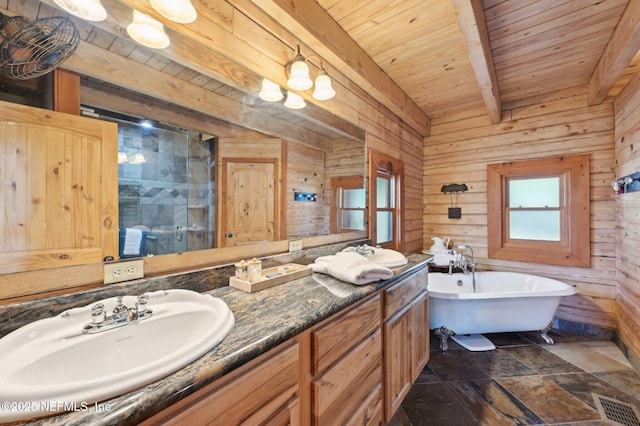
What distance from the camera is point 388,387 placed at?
57.9 inches

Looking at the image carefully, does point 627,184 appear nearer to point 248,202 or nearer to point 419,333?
point 419,333

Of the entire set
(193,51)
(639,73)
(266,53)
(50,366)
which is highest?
(639,73)

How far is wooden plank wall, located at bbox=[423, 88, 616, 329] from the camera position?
267 cm

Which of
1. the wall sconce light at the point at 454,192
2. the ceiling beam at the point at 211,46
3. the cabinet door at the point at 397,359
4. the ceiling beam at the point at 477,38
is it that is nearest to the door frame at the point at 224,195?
the ceiling beam at the point at 211,46

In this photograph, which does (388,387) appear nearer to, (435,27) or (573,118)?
(435,27)

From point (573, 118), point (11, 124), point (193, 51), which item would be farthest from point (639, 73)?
point (11, 124)

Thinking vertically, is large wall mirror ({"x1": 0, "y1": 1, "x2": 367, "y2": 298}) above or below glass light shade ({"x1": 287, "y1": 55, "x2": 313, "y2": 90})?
below

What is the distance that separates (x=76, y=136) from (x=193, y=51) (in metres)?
0.60

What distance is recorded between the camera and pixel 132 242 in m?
1.04

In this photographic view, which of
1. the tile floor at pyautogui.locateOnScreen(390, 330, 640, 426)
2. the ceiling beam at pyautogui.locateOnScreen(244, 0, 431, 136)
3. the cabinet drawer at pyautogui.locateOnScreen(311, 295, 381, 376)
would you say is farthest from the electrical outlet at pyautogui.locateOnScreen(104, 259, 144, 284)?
the tile floor at pyautogui.locateOnScreen(390, 330, 640, 426)

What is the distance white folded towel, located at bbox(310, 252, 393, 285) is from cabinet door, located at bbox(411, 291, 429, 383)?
57 centimetres

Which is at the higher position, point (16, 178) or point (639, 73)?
point (639, 73)

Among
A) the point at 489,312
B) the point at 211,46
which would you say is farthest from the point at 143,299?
the point at 489,312

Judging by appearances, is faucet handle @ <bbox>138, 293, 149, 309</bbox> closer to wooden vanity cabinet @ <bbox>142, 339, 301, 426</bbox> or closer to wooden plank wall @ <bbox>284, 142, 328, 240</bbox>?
wooden vanity cabinet @ <bbox>142, 339, 301, 426</bbox>
